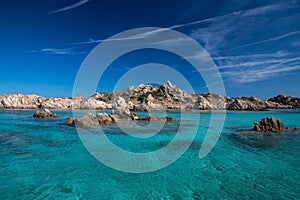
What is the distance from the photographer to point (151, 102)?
128500 millimetres

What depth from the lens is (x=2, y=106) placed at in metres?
112

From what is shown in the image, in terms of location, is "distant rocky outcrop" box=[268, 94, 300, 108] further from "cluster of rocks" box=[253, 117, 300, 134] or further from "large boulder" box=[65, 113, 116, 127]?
"large boulder" box=[65, 113, 116, 127]

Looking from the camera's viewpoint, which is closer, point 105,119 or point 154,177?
point 154,177

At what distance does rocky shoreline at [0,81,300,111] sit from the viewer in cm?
11700

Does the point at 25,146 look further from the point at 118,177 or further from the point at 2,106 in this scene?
the point at 2,106

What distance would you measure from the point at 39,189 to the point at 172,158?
34.2ft

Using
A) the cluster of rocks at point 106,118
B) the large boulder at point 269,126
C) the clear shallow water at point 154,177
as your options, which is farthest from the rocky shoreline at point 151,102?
the clear shallow water at point 154,177

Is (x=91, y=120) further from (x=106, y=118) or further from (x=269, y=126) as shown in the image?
(x=269, y=126)

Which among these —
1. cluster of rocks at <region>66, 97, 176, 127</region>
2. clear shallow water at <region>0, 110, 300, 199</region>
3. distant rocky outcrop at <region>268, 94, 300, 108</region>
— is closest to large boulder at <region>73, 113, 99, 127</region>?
cluster of rocks at <region>66, 97, 176, 127</region>

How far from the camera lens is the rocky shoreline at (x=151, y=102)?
117000mm

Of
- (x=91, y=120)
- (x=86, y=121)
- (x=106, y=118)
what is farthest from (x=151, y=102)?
(x=86, y=121)

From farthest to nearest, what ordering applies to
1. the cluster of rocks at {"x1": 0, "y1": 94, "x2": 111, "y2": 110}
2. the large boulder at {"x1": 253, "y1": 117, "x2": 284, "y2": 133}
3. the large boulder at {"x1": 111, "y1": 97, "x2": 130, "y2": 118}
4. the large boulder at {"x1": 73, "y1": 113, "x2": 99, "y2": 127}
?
1. the cluster of rocks at {"x1": 0, "y1": 94, "x2": 111, "y2": 110}
2. the large boulder at {"x1": 111, "y1": 97, "x2": 130, "y2": 118}
3. the large boulder at {"x1": 73, "y1": 113, "x2": 99, "y2": 127}
4. the large boulder at {"x1": 253, "y1": 117, "x2": 284, "y2": 133}

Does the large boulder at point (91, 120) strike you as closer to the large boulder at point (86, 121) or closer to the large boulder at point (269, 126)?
the large boulder at point (86, 121)

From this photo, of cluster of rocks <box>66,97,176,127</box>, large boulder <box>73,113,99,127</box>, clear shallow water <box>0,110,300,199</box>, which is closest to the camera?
clear shallow water <box>0,110,300,199</box>
